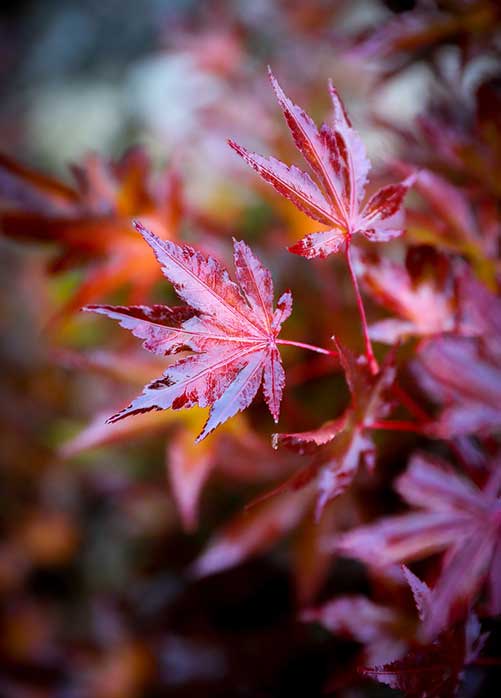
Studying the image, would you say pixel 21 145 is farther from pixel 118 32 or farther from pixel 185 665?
pixel 185 665

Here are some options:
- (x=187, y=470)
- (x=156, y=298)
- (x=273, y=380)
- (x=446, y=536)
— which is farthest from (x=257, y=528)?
(x=156, y=298)

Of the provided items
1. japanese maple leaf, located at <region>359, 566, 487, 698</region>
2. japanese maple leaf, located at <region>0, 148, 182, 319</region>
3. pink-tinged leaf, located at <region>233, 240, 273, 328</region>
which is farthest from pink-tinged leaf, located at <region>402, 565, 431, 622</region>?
japanese maple leaf, located at <region>0, 148, 182, 319</region>

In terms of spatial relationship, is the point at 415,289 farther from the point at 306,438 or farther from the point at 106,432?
the point at 106,432

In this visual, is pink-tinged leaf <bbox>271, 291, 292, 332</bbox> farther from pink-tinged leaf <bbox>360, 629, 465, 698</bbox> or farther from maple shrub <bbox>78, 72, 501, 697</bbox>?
pink-tinged leaf <bbox>360, 629, 465, 698</bbox>

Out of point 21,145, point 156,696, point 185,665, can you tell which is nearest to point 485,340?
point 185,665

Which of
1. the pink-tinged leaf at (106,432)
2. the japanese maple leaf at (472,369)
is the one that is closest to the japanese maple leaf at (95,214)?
the pink-tinged leaf at (106,432)
